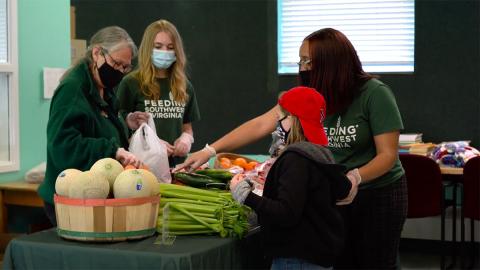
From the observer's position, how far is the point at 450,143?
549 centimetres

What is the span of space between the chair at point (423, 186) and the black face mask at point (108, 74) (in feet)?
9.25

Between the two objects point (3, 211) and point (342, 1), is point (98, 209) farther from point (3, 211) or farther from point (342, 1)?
point (342, 1)

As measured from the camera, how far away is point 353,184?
2600mm

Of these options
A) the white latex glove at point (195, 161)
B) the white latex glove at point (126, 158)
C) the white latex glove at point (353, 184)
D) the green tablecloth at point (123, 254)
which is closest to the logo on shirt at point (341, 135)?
the white latex glove at point (353, 184)

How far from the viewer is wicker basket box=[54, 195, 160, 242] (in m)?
2.25

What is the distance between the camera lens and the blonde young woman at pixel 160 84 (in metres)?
3.82

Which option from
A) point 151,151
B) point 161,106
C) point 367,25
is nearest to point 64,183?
point 151,151

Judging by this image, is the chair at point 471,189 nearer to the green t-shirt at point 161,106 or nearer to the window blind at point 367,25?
the window blind at point 367,25

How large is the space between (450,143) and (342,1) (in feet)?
5.38

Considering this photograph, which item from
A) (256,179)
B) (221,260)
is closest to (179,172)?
(256,179)

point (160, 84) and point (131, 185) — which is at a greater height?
point (160, 84)

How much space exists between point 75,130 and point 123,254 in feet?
2.37

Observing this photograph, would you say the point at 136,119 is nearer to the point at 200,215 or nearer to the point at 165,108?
the point at 165,108

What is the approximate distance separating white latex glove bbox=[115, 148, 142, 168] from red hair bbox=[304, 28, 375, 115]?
2.47 feet
